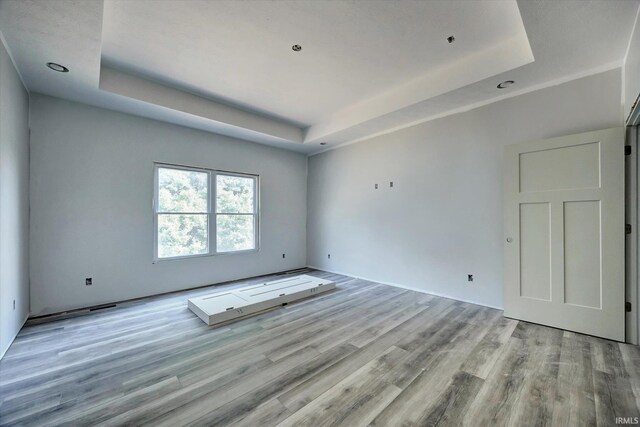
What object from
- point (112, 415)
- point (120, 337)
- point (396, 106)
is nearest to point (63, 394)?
point (112, 415)

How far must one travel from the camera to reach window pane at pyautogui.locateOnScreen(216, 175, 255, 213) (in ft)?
16.4

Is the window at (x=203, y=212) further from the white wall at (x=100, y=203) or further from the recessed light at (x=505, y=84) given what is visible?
the recessed light at (x=505, y=84)

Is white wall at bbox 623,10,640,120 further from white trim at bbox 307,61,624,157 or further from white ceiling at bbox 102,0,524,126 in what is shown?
white ceiling at bbox 102,0,524,126

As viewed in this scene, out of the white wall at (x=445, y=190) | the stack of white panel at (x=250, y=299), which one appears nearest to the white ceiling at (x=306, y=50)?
the white wall at (x=445, y=190)

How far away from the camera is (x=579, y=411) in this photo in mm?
1656

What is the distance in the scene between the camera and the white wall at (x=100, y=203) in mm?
3318

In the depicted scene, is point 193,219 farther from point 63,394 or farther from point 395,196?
point 395,196

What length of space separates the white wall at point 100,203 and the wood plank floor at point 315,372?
0.64m

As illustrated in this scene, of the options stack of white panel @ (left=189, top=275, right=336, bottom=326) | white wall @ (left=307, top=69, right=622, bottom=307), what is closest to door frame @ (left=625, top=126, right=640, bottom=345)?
white wall @ (left=307, top=69, right=622, bottom=307)

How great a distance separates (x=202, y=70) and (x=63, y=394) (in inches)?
134

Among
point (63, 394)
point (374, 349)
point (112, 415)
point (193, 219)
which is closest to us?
point (112, 415)

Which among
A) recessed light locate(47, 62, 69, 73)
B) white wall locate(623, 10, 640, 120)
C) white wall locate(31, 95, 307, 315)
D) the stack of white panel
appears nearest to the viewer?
white wall locate(623, 10, 640, 120)

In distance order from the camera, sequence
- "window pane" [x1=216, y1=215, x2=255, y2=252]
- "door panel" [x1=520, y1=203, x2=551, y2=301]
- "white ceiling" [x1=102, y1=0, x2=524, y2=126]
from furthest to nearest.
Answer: "window pane" [x1=216, y1=215, x2=255, y2=252], "door panel" [x1=520, y1=203, x2=551, y2=301], "white ceiling" [x1=102, y1=0, x2=524, y2=126]

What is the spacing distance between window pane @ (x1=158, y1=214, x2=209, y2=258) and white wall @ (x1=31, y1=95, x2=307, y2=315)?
17 centimetres
